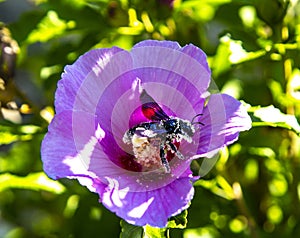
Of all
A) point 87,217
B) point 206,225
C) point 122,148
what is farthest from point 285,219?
point 122,148

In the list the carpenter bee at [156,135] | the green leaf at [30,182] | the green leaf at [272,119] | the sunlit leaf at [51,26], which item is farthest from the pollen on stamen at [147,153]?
the sunlit leaf at [51,26]

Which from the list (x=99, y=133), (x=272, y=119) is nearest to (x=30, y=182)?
(x=99, y=133)

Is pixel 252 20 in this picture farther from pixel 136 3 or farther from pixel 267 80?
pixel 136 3

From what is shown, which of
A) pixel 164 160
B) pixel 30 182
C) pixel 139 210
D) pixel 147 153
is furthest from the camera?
pixel 30 182

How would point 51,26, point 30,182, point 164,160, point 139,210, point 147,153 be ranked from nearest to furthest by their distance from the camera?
point 139,210 < point 164,160 < point 147,153 < point 30,182 < point 51,26

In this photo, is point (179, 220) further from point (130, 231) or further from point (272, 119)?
point (272, 119)

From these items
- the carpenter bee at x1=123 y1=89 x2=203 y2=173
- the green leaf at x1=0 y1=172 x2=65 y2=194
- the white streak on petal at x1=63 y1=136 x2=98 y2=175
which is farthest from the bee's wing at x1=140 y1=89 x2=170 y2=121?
the green leaf at x1=0 y1=172 x2=65 y2=194

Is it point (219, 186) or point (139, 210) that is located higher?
point (139, 210)
